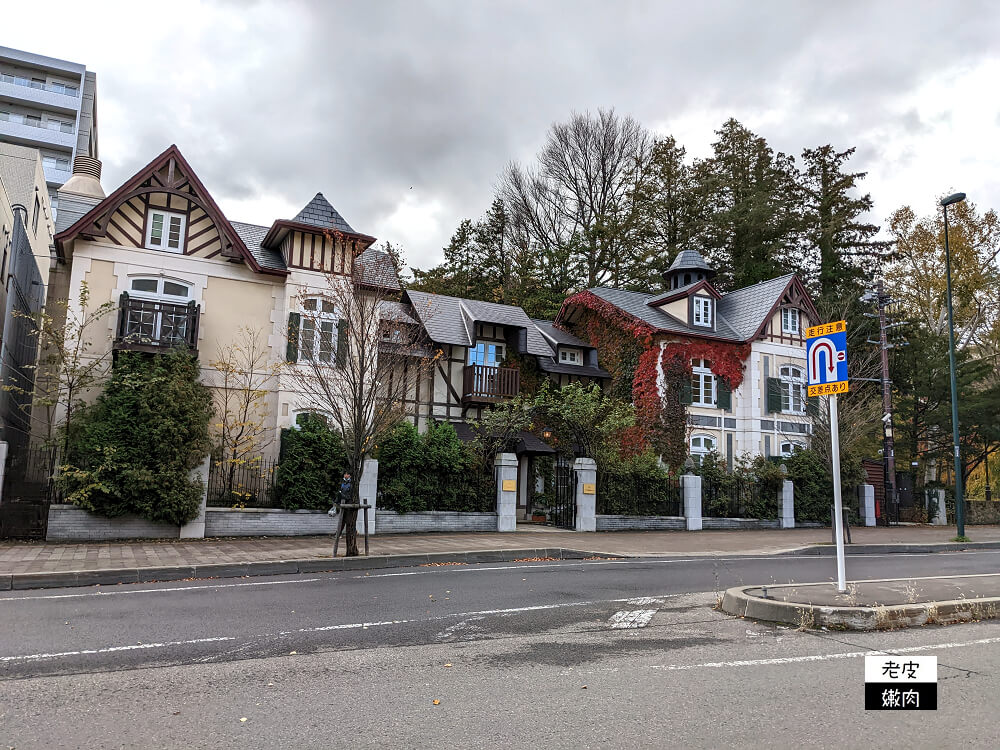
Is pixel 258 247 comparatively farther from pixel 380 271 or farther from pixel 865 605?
pixel 865 605

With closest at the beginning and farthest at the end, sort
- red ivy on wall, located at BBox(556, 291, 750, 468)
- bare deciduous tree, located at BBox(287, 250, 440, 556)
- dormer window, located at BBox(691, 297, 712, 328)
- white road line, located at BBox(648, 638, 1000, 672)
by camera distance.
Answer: white road line, located at BBox(648, 638, 1000, 672)
bare deciduous tree, located at BBox(287, 250, 440, 556)
red ivy on wall, located at BBox(556, 291, 750, 468)
dormer window, located at BBox(691, 297, 712, 328)

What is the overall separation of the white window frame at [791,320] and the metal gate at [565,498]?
14.1 meters

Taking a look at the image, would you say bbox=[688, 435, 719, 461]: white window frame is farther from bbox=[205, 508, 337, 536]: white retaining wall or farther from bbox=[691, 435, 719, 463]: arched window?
bbox=[205, 508, 337, 536]: white retaining wall

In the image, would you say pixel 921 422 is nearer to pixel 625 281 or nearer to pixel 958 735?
pixel 625 281

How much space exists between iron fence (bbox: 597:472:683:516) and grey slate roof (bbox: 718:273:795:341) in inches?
383

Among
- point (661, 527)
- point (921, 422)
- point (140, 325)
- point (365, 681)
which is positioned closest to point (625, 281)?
point (921, 422)

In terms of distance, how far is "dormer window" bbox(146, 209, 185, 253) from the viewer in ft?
68.2

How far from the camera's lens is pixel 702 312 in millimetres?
31391

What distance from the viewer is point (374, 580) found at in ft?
36.8

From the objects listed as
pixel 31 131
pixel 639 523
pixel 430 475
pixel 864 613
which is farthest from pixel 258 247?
pixel 31 131

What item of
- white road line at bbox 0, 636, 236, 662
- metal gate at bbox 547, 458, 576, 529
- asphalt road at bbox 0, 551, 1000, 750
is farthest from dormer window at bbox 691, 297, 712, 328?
white road line at bbox 0, 636, 236, 662

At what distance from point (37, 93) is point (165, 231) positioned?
39.8m

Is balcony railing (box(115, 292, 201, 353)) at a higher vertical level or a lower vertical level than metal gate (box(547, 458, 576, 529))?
higher

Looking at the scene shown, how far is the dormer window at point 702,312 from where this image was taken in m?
31.2
